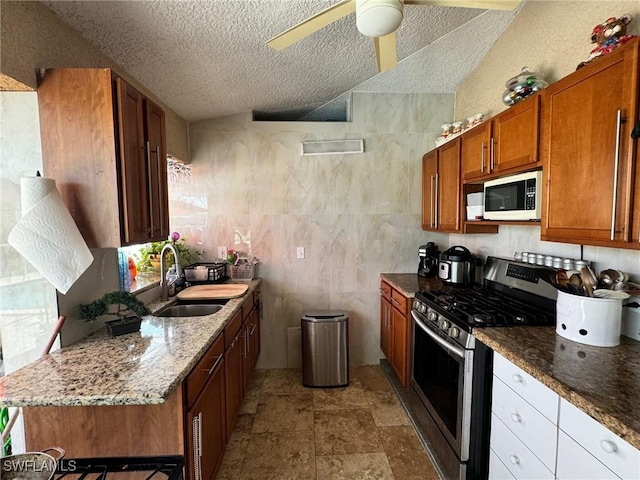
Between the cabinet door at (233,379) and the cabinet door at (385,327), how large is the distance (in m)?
1.36

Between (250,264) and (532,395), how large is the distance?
2.38 m

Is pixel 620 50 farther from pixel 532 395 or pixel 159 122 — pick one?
pixel 159 122

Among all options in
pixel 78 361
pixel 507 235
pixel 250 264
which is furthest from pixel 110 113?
pixel 507 235

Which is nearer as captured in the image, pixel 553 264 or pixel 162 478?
pixel 162 478

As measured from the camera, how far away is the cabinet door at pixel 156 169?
1644mm

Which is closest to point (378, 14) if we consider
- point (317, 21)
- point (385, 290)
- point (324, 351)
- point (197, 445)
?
point (317, 21)

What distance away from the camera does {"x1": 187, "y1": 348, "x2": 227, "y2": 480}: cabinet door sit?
131cm

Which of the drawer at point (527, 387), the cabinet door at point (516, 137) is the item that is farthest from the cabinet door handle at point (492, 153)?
the drawer at point (527, 387)

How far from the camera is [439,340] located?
1.83 m

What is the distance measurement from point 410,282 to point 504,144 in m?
1.33

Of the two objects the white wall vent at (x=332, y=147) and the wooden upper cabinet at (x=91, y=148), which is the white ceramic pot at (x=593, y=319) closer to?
the wooden upper cabinet at (x=91, y=148)

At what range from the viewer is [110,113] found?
134cm

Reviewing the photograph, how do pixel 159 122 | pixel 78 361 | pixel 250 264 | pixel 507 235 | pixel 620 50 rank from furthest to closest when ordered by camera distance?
1. pixel 250 264
2. pixel 507 235
3. pixel 159 122
4. pixel 78 361
5. pixel 620 50

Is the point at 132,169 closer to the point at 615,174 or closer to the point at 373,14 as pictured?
the point at 373,14
